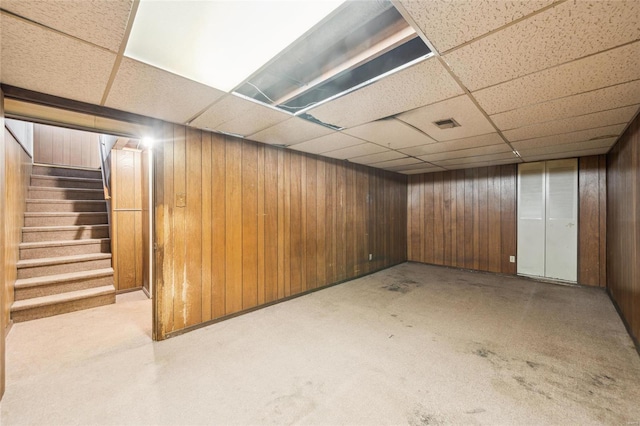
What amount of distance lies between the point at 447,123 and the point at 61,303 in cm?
474

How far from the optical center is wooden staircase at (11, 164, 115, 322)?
3.04 m

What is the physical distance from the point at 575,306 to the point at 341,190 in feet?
11.3

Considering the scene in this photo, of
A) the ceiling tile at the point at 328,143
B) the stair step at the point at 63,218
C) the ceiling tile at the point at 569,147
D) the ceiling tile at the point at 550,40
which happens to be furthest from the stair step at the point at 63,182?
the ceiling tile at the point at 569,147

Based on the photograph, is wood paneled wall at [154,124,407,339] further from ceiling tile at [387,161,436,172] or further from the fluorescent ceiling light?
the fluorescent ceiling light

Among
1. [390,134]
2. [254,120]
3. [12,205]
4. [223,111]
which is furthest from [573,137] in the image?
[12,205]

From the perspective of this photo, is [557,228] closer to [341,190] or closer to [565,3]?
[341,190]

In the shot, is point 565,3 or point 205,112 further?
point 205,112

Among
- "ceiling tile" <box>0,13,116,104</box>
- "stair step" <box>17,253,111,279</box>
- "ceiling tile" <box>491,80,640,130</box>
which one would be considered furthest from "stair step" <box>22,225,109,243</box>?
"ceiling tile" <box>491,80,640,130</box>

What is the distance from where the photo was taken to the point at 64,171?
480 centimetres

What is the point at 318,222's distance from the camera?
13.1ft

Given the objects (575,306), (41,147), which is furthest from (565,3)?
(41,147)

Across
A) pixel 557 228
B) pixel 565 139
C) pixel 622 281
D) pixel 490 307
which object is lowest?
pixel 490 307

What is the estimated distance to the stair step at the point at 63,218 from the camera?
371 centimetres

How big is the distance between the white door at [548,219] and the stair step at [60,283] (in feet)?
21.8
